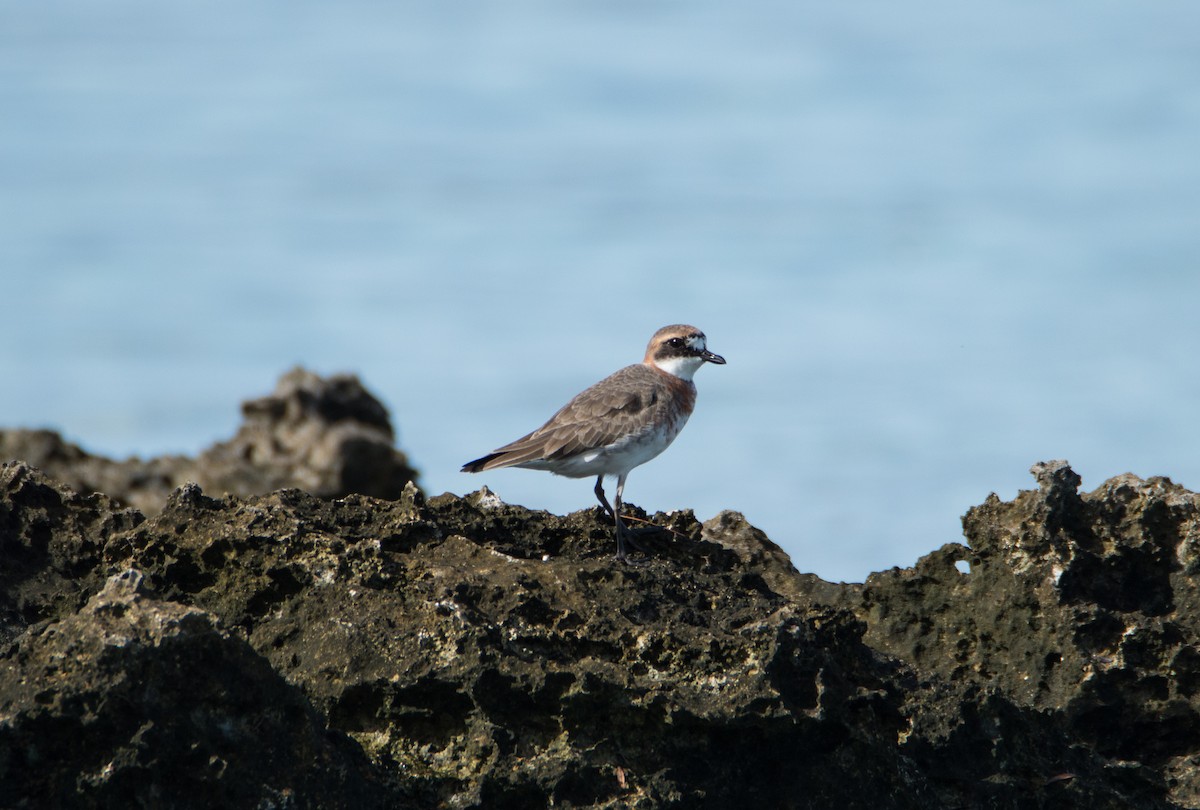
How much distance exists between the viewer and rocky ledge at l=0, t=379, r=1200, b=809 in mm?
5523

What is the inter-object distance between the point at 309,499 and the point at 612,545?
1.87m

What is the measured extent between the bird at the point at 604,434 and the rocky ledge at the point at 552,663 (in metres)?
2.53

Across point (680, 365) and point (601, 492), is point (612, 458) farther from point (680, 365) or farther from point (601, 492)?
point (680, 365)

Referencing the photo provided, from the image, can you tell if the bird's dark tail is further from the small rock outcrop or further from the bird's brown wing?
the small rock outcrop

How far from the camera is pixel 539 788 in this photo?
6305mm

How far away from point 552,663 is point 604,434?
4.65 metres

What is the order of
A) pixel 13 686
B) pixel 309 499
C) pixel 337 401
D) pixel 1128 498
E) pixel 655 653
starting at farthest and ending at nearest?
pixel 337 401, pixel 1128 498, pixel 309 499, pixel 655 653, pixel 13 686

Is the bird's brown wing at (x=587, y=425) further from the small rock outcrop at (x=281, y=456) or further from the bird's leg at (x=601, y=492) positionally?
the small rock outcrop at (x=281, y=456)

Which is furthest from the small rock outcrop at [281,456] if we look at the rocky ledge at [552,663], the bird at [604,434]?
the rocky ledge at [552,663]

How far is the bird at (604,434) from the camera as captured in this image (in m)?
11.0

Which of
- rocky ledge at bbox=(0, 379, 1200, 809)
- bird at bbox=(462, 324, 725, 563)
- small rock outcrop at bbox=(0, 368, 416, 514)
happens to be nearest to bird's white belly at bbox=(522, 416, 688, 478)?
bird at bbox=(462, 324, 725, 563)

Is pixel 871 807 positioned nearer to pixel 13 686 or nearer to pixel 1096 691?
pixel 1096 691

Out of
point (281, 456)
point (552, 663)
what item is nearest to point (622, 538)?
point (552, 663)

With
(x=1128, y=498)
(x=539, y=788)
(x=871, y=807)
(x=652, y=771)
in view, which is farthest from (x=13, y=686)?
(x=1128, y=498)
